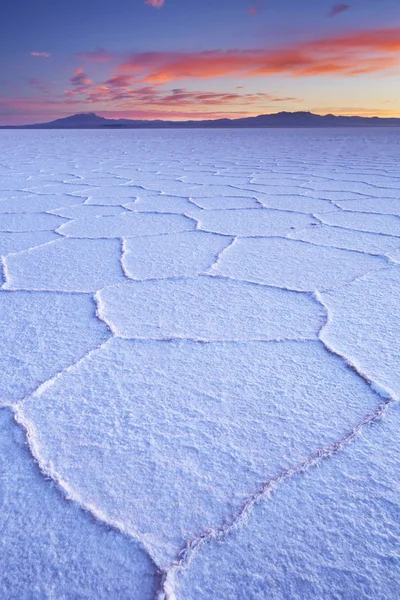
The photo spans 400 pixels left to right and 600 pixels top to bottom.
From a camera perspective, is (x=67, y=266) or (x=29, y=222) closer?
(x=67, y=266)

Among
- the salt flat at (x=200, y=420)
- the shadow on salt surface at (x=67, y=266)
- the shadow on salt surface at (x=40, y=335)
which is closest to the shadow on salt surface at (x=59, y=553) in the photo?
the salt flat at (x=200, y=420)

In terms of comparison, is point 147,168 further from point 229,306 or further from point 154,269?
point 229,306

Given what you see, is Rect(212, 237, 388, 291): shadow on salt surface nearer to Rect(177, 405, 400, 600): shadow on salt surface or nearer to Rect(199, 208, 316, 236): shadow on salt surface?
Rect(199, 208, 316, 236): shadow on salt surface

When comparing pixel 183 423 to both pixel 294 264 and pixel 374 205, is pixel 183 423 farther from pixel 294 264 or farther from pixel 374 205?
pixel 374 205

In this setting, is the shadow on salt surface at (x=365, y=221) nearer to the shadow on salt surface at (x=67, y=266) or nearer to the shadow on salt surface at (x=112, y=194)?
the shadow on salt surface at (x=67, y=266)

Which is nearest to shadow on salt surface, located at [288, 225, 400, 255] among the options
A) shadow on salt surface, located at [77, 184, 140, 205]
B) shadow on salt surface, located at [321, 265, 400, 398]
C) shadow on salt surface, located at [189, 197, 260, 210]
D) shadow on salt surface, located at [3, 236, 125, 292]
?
shadow on salt surface, located at [321, 265, 400, 398]

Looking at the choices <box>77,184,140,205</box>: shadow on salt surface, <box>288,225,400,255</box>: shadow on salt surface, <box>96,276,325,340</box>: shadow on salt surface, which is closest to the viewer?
<box>96,276,325,340</box>: shadow on salt surface

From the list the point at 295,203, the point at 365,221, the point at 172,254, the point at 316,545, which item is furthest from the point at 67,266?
the point at 295,203
